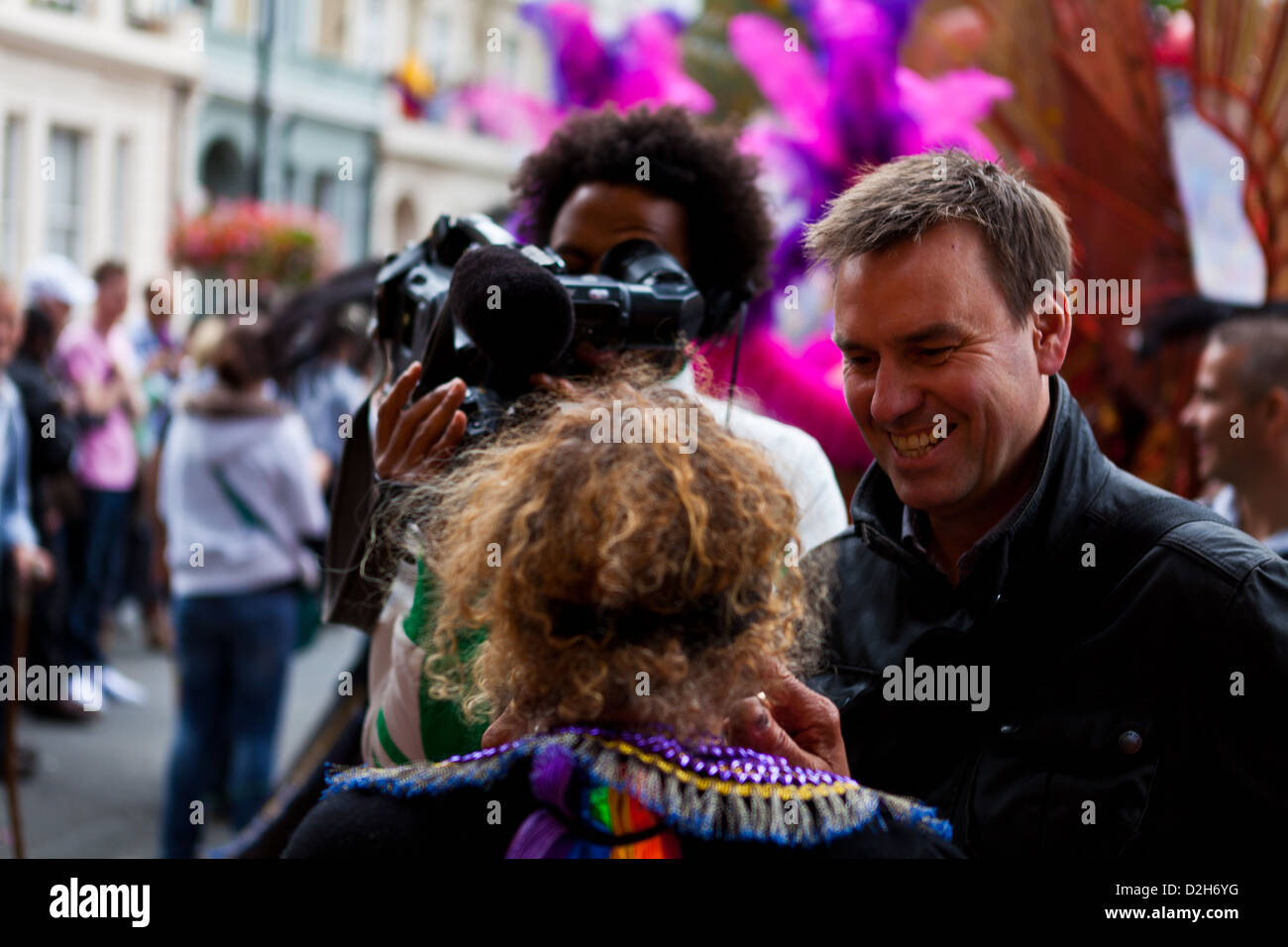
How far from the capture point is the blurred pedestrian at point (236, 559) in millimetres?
4578

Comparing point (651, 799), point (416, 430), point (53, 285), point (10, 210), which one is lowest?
point (651, 799)

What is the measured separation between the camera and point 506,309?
164cm

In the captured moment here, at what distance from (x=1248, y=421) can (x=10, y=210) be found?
1335 cm

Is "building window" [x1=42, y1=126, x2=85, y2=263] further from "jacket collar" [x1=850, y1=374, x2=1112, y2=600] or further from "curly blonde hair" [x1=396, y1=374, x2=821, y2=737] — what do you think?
"curly blonde hair" [x1=396, y1=374, x2=821, y2=737]

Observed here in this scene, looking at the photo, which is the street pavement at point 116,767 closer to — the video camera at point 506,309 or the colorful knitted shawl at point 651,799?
the video camera at point 506,309

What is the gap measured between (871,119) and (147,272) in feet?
47.8

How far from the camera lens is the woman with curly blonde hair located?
124cm

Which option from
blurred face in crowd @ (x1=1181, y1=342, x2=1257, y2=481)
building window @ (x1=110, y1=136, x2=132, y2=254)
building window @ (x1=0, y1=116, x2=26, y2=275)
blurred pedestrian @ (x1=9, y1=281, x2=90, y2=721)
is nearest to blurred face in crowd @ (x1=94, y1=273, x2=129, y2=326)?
blurred pedestrian @ (x1=9, y1=281, x2=90, y2=721)

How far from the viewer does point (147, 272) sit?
→ 1664cm

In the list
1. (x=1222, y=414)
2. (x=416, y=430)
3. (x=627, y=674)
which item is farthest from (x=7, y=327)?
(x=627, y=674)

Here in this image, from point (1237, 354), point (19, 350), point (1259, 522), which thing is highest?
point (19, 350)

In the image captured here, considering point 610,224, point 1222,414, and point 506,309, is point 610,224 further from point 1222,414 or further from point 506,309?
point 1222,414
